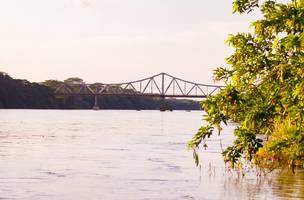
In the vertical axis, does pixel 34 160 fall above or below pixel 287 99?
below

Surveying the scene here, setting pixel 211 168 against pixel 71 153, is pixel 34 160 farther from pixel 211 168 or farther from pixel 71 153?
pixel 211 168

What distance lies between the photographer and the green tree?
12070 mm

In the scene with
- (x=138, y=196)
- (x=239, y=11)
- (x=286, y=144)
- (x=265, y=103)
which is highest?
(x=239, y=11)

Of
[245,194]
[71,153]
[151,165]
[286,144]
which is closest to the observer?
[286,144]

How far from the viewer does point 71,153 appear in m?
42.8

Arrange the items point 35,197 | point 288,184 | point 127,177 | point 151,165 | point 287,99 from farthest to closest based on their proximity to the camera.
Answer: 1. point 151,165
2. point 127,177
3. point 288,184
4. point 35,197
5. point 287,99

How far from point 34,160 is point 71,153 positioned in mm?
6370

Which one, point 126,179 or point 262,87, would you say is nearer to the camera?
point 262,87

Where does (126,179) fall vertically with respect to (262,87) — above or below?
below

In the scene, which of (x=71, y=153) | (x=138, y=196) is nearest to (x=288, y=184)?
(x=138, y=196)

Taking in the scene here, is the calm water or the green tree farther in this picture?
the calm water

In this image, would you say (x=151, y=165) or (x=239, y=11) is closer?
(x=239, y=11)

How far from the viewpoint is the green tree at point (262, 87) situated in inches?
475

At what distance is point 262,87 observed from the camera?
13180 mm
